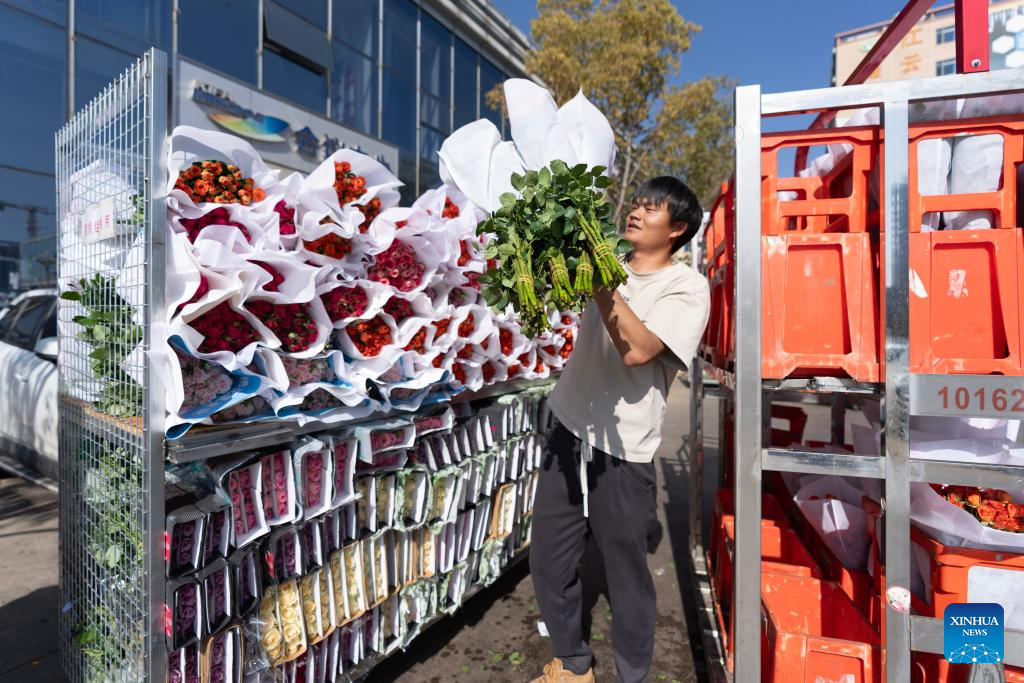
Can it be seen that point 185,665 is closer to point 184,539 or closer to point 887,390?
point 184,539

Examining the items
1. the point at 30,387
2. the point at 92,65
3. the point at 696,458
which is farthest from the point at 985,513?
the point at 92,65

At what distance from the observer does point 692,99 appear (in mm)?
11234

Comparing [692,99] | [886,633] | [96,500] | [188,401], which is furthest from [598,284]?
[692,99]

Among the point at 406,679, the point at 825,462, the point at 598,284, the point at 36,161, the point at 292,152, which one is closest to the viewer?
the point at 598,284

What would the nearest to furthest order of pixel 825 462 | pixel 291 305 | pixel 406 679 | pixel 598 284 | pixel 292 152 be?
pixel 598 284, pixel 825 462, pixel 291 305, pixel 406 679, pixel 292 152

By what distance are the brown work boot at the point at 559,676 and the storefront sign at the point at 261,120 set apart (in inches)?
284

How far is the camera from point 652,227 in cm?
205

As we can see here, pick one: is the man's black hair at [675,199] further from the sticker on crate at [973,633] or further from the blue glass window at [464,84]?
the blue glass window at [464,84]

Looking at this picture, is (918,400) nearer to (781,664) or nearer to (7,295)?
(781,664)

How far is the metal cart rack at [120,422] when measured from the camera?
1.52 metres

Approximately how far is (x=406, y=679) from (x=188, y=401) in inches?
62.6

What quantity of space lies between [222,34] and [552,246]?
936 cm

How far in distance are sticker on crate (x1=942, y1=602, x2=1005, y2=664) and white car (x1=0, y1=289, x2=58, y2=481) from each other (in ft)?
17.9

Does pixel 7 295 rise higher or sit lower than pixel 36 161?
lower
